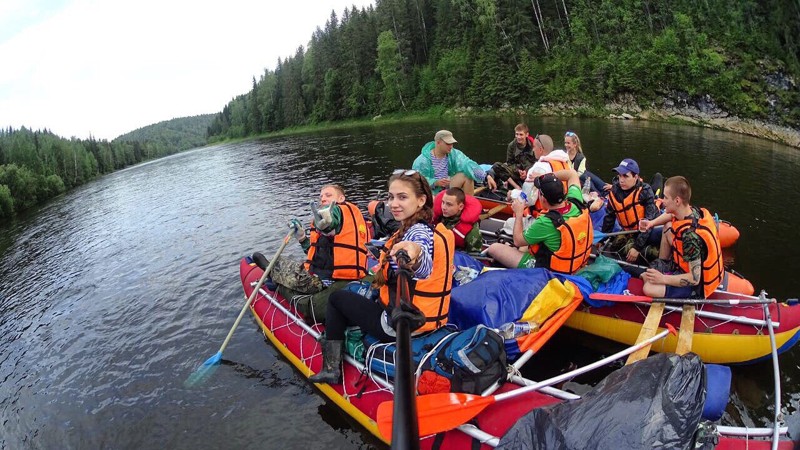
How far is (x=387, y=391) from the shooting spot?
5.20m

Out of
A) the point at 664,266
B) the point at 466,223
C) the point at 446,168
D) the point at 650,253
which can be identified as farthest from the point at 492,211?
the point at 664,266

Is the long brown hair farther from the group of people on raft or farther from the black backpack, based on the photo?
the black backpack

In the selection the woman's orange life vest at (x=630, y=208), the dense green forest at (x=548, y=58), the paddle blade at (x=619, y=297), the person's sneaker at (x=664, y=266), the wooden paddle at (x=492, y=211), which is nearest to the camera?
the paddle blade at (x=619, y=297)

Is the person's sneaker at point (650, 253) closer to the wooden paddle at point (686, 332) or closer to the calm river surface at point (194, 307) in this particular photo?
the wooden paddle at point (686, 332)

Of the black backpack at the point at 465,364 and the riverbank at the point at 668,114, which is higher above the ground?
the riverbank at the point at 668,114

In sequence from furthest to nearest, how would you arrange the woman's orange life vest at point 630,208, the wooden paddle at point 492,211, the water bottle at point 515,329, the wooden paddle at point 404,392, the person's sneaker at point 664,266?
the wooden paddle at point 492,211, the woman's orange life vest at point 630,208, the person's sneaker at point 664,266, the water bottle at point 515,329, the wooden paddle at point 404,392

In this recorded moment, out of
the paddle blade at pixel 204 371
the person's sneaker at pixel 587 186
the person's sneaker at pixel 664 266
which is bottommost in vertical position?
the paddle blade at pixel 204 371

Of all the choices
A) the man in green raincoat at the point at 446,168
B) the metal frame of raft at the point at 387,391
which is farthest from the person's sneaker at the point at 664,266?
the man in green raincoat at the point at 446,168

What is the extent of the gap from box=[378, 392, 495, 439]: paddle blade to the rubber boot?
4.48 feet

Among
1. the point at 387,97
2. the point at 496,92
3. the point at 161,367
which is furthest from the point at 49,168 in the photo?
the point at 161,367

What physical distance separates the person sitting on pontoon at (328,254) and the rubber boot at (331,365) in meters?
0.95

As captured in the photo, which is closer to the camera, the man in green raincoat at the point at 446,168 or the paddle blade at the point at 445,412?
the paddle blade at the point at 445,412

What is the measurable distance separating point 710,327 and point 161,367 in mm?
8994

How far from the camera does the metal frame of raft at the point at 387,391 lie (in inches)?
140
